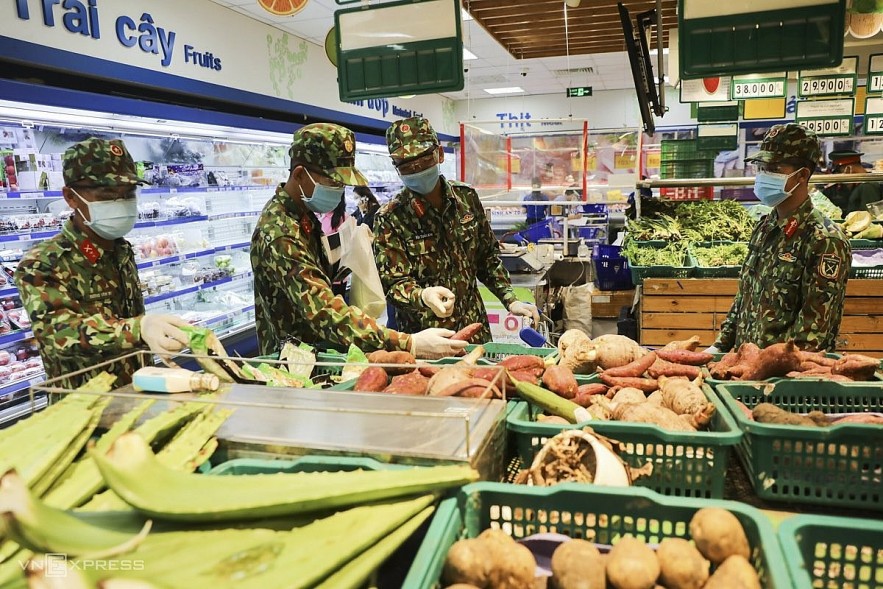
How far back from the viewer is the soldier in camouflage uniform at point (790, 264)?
2.92 metres

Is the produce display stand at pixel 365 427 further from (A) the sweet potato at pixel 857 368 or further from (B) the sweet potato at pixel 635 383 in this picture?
(A) the sweet potato at pixel 857 368

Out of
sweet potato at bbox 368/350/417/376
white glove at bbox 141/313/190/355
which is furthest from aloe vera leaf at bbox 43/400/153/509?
sweet potato at bbox 368/350/417/376

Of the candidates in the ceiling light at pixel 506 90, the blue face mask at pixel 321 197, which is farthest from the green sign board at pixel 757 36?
the ceiling light at pixel 506 90

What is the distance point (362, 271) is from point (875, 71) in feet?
19.7

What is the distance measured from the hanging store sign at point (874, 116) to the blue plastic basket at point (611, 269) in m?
2.80

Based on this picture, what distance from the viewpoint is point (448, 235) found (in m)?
3.67

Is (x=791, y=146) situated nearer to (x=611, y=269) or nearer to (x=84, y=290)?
(x=84, y=290)

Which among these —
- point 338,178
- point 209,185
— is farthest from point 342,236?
point 209,185

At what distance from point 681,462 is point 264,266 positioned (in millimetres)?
2010

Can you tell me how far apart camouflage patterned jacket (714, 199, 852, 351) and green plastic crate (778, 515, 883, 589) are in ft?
6.37

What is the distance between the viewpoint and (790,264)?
10.0 ft

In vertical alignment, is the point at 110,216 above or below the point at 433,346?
above

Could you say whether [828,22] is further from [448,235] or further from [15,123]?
[15,123]

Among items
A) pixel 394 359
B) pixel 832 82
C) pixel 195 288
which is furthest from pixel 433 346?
pixel 832 82
